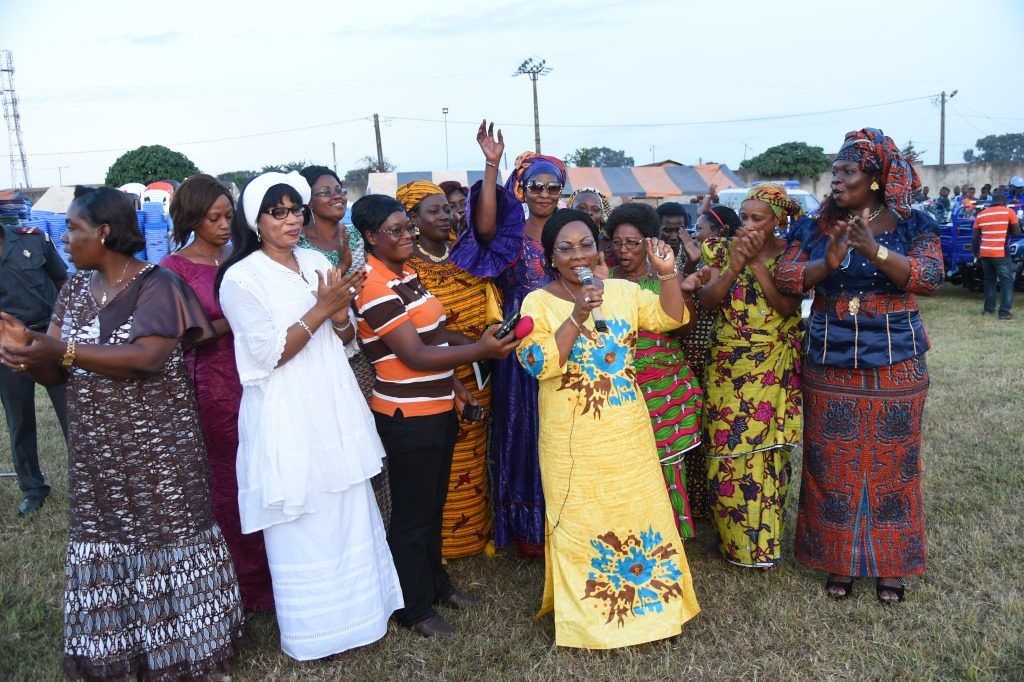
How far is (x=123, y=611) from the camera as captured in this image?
290 cm

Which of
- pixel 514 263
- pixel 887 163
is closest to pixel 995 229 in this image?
pixel 887 163

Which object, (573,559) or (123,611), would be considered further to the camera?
(573,559)

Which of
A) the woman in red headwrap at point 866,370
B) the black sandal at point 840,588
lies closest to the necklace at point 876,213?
the woman in red headwrap at point 866,370

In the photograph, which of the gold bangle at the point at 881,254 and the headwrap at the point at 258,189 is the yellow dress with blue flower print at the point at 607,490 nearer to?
the gold bangle at the point at 881,254

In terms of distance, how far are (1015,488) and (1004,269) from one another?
7.38 meters

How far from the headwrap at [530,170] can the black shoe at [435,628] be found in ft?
7.05

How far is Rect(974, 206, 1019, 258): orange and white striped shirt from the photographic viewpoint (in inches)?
407

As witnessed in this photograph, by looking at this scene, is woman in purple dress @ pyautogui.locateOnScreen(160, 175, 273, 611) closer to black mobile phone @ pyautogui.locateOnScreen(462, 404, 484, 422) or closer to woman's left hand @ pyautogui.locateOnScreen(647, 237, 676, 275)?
black mobile phone @ pyautogui.locateOnScreen(462, 404, 484, 422)

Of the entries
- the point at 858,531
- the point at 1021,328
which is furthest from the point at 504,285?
the point at 1021,328

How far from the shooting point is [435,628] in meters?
3.40

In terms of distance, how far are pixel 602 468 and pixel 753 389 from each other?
42.8 inches

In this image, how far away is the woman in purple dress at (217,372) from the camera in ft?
11.0

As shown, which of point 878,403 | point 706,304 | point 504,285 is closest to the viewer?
point 878,403

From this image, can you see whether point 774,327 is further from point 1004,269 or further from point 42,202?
point 42,202
